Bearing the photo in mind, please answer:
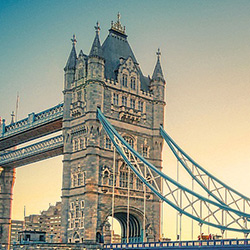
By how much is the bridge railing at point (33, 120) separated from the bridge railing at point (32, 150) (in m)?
2.68

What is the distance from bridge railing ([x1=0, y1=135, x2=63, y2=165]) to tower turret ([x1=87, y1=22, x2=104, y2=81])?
970 cm

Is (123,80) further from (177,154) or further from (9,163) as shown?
(9,163)

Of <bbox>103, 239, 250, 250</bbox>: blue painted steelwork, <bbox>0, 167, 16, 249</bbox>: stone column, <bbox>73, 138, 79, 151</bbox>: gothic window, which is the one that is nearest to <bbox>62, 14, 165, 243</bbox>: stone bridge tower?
<bbox>73, 138, 79, 151</bbox>: gothic window

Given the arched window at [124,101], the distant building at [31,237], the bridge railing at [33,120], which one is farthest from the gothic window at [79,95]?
the distant building at [31,237]

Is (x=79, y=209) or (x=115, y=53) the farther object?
(x=115, y=53)

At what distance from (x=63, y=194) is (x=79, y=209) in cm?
358

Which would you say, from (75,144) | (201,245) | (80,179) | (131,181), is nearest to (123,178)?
(131,181)

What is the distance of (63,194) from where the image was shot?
6431 cm

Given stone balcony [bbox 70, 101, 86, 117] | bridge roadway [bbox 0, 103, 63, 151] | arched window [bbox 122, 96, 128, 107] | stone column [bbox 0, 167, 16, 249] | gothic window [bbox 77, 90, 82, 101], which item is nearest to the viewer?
stone balcony [bbox 70, 101, 86, 117]

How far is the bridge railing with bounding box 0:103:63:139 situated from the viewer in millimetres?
70125

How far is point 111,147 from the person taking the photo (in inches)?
2511

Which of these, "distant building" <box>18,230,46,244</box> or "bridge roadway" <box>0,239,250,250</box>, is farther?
"distant building" <box>18,230,46,244</box>

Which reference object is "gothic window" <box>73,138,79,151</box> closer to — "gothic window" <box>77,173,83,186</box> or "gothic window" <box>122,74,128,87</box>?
"gothic window" <box>77,173,83,186</box>

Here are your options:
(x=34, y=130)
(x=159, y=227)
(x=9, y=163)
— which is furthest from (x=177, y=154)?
(x=9, y=163)
